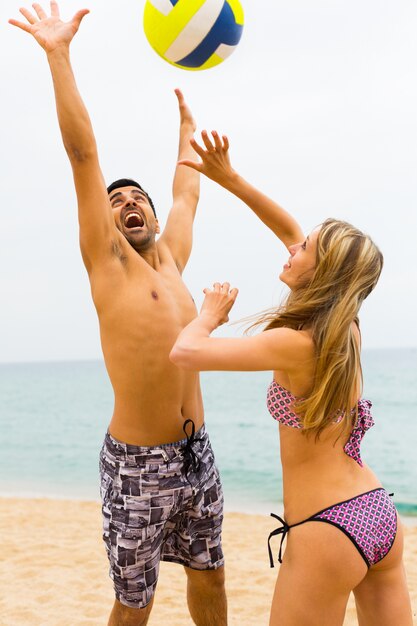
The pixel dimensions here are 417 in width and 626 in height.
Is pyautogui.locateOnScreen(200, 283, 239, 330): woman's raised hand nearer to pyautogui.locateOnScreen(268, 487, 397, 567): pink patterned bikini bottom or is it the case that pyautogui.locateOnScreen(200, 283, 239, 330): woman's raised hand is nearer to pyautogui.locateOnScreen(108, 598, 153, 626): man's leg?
pyautogui.locateOnScreen(268, 487, 397, 567): pink patterned bikini bottom

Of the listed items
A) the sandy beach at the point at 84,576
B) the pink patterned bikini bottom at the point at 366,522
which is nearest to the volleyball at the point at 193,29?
the pink patterned bikini bottom at the point at 366,522

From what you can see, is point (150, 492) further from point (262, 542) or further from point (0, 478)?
point (0, 478)

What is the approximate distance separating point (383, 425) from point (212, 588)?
67.8ft

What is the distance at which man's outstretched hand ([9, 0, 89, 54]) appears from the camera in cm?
300

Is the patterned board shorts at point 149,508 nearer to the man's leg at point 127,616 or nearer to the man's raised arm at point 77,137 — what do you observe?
the man's leg at point 127,616

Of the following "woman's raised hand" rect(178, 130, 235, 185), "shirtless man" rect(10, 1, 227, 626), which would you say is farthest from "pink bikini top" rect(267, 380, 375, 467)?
"woman's raised hand" rect(178, 130, 235, 185)

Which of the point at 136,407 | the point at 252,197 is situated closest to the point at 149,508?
the point at 136,407

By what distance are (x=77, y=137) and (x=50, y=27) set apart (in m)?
0.59

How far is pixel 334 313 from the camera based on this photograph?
2.34 metres

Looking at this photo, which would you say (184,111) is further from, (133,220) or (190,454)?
(190,454)

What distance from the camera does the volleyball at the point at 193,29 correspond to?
346 centimetres

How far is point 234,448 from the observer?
19359 mm

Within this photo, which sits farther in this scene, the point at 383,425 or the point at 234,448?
the point at 383,425

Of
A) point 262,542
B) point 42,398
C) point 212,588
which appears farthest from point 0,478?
point 42,398
